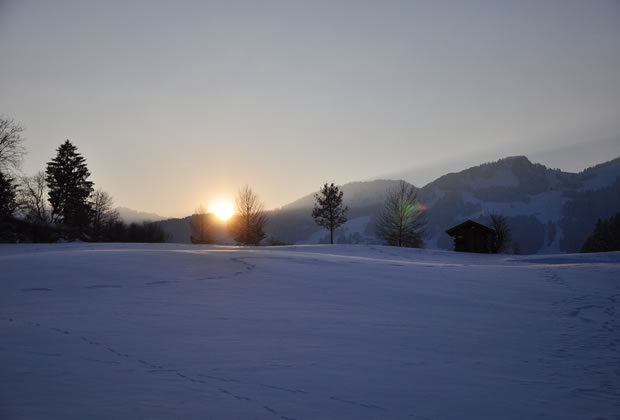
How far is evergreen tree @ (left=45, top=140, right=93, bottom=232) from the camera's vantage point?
37.9 m

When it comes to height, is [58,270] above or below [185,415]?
above

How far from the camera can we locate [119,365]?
3.96 metres

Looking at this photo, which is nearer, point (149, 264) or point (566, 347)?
point (566, 347)

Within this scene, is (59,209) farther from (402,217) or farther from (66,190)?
(402,217)

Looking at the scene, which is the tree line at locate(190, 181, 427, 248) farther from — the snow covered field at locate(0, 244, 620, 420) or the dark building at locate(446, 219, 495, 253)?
the snow covered field at locate(0, 244, 620, 420)

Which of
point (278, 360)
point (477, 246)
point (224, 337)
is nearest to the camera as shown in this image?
point (278, 360)

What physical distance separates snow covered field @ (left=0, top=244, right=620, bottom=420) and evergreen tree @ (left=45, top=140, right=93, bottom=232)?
3449cm

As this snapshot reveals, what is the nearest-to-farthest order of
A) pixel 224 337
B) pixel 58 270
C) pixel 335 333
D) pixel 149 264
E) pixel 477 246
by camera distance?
1. pixel 224 337
2. pixel 335 333
3. pixel 58 270
4. pixel 149 264
5. pixel 477 246

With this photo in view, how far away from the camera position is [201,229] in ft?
191

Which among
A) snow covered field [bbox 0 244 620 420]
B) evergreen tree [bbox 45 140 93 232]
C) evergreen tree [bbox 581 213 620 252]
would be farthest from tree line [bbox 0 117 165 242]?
evergreen tree [bbox 581 213 620 252]

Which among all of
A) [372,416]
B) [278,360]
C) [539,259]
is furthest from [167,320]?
[539,259]

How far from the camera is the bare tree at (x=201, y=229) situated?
5836 centimetres

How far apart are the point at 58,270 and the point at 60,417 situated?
7530mm

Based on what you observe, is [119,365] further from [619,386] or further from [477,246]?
[477,246]
